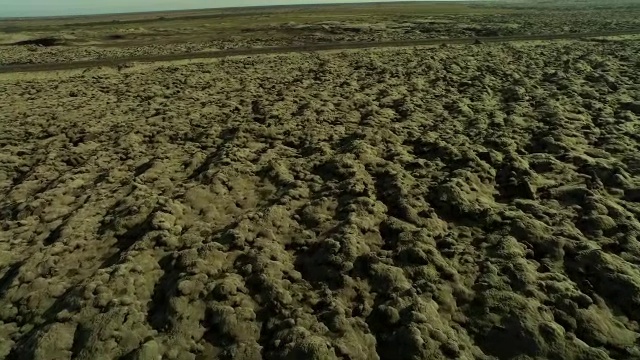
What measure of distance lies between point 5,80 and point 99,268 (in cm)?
1959

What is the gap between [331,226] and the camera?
8.58m

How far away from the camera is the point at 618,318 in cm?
646

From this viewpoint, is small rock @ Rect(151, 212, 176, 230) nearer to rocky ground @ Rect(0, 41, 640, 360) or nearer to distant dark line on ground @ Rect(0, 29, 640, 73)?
rocky ground @ Rect(0, 41, 640, 360)

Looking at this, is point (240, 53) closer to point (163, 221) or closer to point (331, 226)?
point (163, 221)

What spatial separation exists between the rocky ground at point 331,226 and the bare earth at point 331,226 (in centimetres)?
4

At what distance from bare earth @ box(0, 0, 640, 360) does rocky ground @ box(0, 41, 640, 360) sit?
35mm

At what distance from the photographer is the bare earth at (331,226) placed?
6352 mm

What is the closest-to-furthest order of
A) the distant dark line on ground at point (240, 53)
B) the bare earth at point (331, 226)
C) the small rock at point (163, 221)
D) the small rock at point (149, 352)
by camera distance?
1. the small rock at point (149, 352)
2. the bare earth at point (331, 226)
3. the small rock at point (163, 221)
4. the distant dark line on ground at point (240, 53)

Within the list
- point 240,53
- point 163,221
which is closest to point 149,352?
point 163,221

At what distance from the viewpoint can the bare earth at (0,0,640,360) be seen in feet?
20.8

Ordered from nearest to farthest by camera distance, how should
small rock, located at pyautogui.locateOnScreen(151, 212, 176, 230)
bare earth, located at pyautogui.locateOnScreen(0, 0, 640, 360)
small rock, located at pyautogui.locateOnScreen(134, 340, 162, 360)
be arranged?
1. small rock, located at pyautogui.locateOnScreen(134, 340, 162, 360)
2. bare earth, located at pyautogui.locateOnScreen(0, 0, 640, 360)
3. small rock, located at pyautogui.locateOnScreen(151, 212, 176, 230)

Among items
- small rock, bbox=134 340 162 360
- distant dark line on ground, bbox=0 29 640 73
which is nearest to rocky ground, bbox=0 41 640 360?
small rock, bbox=134 340 162 360

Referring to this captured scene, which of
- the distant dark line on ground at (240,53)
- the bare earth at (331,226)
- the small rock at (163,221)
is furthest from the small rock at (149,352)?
the distant dark line on ground at (240,53)

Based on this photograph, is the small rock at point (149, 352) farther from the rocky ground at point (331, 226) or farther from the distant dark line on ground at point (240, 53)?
the distant dark line on ground at point (240, 53)
